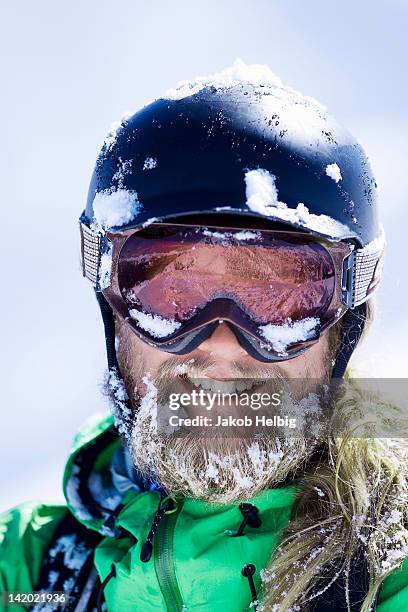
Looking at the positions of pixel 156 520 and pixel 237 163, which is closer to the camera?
pixel 237 163

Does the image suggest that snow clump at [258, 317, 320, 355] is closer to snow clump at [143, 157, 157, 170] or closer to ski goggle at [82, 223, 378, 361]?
ski goggle at [82, 223, 378, 361]

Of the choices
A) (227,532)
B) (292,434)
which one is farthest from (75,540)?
(292,434)

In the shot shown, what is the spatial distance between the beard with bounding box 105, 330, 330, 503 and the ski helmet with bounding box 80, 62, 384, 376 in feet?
0.90

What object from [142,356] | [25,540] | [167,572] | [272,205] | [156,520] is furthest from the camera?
[25,540]

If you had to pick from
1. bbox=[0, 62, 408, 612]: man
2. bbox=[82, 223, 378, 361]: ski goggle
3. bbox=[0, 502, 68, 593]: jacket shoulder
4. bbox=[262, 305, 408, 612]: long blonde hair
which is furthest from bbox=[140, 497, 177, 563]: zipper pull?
bbox=[0, 502, 68, 593]: jacket shoulder

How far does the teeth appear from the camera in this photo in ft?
6.68

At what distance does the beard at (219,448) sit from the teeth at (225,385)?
21 millimetres

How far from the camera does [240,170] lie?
6.22 feet

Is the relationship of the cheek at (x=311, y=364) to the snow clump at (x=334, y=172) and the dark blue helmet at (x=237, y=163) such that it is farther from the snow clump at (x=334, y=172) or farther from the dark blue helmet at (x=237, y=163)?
the snow clump at (x=334, y=172)

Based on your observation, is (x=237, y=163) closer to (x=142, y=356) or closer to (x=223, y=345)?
(x=223, y=345)

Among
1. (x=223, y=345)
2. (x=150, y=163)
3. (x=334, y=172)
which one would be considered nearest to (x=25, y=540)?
(x=223, y=345)

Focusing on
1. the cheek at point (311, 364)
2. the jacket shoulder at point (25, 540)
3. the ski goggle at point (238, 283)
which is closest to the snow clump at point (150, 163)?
the ski goggle at point (238, 283)

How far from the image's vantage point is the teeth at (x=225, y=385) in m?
2.04

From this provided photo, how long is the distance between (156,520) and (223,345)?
0.59 meters
